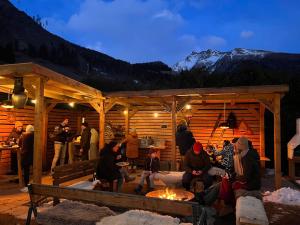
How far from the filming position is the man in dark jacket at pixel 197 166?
6.81m

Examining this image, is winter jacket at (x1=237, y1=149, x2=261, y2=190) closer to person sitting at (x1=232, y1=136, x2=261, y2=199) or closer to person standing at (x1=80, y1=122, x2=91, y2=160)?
person sitting at (x1=232, y1=136, x2=261, y2=199)

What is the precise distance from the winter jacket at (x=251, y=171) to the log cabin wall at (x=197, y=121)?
7227 mm

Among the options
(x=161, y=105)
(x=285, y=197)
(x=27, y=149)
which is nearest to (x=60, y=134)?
(x=27, y=149)

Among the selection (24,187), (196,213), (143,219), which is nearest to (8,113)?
(24,187)

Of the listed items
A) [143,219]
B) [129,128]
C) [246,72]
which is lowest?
[143,219]

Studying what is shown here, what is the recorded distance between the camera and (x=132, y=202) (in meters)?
3.94

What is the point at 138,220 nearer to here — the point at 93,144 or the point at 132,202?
the point at 132,202

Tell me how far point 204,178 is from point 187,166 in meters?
0.47

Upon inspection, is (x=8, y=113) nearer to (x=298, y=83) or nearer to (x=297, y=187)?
(x=297, y=187)

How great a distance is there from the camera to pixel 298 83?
51.9 feet

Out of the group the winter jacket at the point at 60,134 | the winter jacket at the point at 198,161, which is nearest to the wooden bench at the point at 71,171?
the winter jacket at the point at 198,161

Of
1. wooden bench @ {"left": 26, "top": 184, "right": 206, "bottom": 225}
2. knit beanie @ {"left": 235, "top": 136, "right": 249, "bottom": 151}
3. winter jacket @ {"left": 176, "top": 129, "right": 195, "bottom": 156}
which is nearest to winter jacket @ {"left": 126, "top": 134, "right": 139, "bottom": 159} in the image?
winter jacket @ {"left": 176, "top": 129, "right": 195, "bottom": 156}

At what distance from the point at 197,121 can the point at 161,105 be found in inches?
72.1

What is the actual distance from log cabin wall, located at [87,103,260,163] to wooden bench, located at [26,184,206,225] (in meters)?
9.24
